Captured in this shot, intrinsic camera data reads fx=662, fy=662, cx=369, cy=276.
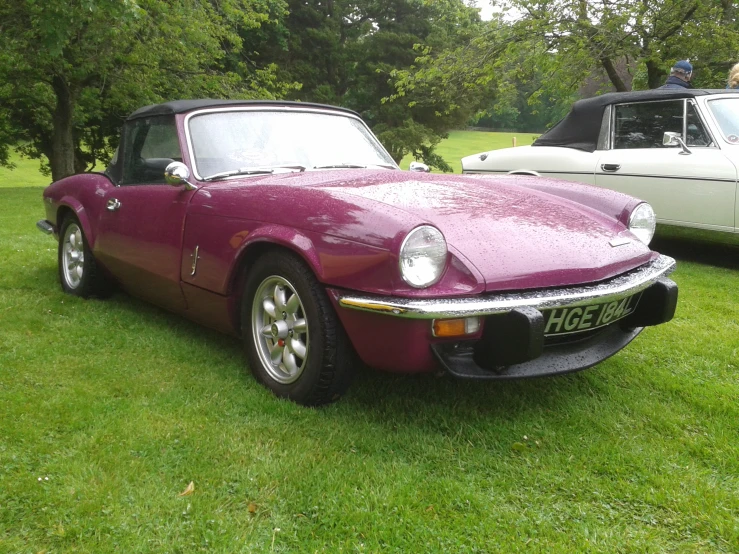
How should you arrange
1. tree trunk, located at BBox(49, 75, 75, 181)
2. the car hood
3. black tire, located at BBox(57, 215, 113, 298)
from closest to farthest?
the car hood < black tire, located at BBox(57, 215, 113, 298) < tree trunk, located at BBox(49, 75, 75, 181)

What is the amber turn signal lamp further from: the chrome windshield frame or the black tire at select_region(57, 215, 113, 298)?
the black tire at select_region(57, 215, 113, 298)

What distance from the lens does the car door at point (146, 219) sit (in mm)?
3506

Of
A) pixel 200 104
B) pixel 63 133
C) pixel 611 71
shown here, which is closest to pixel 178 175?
pixel 200 104

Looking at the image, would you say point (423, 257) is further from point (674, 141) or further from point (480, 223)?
point (674, 141)

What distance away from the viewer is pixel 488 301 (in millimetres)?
2412

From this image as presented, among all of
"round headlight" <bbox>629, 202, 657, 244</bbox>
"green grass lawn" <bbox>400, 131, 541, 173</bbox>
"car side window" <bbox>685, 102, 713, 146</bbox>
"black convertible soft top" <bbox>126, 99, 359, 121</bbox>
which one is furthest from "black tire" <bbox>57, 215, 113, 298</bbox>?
"green grass lawn" <bbox>400, 131, 541, 173</bbox>

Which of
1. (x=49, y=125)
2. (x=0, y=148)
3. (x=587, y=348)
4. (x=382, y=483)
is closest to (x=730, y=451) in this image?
(x=587, y=348)

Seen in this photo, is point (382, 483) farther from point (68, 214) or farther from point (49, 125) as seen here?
point (49, 125)

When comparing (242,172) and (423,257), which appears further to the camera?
(242,172)

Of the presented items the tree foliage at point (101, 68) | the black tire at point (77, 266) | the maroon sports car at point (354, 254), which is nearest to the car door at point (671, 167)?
the maroon sports car at point (354, 254)

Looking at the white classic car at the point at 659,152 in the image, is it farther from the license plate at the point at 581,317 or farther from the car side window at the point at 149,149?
the car side window at the point at 149,149

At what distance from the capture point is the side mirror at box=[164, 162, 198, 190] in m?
3.36

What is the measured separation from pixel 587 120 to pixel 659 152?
36.7 inches

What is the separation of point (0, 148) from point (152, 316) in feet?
56.5
